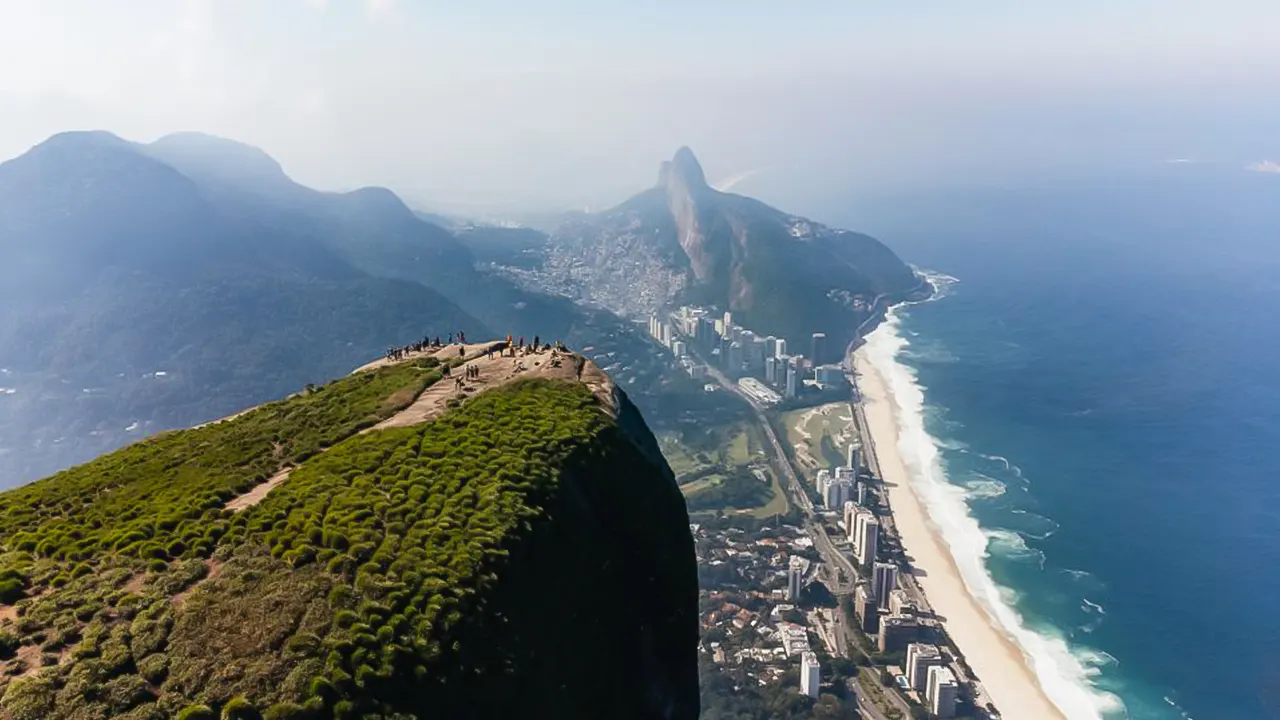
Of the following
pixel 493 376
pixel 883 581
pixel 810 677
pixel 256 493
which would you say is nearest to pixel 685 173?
pixel 883 581

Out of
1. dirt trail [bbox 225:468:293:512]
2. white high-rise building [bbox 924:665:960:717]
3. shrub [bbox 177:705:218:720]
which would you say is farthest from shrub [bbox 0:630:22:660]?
white high-rise building [bbox 924:665:960:717]

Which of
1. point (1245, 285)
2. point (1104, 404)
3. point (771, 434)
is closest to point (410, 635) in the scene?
point (771, 434)

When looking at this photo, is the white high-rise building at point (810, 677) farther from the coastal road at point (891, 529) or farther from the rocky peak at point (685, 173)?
the rocky peak at point (685, 173)

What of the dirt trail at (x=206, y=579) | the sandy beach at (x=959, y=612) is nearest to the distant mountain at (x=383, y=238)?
the sandy beach at (x=959, y=612)

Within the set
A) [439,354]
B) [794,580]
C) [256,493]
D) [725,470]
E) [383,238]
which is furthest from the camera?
[383,238]

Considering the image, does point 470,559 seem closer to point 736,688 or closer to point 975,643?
point 736,688

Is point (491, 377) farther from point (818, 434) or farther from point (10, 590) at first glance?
point (818, 434)

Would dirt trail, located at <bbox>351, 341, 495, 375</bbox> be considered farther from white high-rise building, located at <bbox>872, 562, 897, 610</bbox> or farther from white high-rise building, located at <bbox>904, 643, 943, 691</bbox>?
white high-rise building, located at <bbox>872, 562, 897, 610</bbox>
